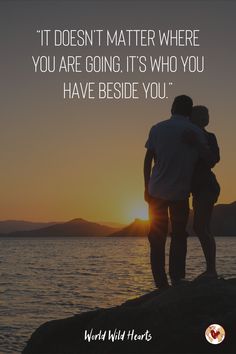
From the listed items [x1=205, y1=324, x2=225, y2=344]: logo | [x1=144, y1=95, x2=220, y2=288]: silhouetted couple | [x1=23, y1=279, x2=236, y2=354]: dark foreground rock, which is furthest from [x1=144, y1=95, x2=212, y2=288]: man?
[x1=205, y1=324, x2=225, y2=344]: logo

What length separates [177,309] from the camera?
673 centimetres

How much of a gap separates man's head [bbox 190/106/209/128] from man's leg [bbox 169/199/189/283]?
3.88 ft

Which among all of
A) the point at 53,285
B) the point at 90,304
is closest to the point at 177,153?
the point at 90,304

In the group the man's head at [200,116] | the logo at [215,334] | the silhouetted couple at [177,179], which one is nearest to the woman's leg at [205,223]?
the silhouetted couple at [177,179]

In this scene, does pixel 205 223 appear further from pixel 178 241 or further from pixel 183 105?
pixel 183 105

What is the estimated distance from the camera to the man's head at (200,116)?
27.5ft

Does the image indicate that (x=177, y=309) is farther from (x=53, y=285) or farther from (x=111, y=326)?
(x=53, y=285)

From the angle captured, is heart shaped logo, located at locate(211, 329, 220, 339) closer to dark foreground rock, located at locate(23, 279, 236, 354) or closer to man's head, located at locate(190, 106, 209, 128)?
dark foreground rock, located at locate(23, 279, 236, 354)

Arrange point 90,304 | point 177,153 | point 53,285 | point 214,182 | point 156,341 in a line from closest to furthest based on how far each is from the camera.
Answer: point 156,341 → point 177,153 → point 214,182 → point 90,304 → point 53,285

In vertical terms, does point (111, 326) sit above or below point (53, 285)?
above

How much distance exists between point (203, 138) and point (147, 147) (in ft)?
2.24

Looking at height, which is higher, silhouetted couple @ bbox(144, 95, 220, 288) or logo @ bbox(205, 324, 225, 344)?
silhouetted couple @ bbox(144, 95, 220, 288)

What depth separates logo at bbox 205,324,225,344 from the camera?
6207 mm

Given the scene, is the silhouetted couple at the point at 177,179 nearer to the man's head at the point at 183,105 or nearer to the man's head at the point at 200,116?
the man's head at the point at 183,105
